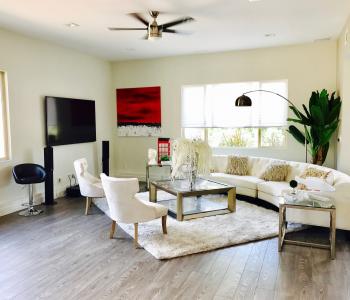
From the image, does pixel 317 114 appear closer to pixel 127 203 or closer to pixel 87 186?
pixel 127 203

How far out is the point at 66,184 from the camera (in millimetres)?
6617

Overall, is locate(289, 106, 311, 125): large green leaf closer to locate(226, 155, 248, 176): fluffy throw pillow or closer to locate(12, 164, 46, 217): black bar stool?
locate(226, 155, 248, 176): fluffy throw pillow

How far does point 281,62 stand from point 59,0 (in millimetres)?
4443

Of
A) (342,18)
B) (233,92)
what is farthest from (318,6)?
(233,92)

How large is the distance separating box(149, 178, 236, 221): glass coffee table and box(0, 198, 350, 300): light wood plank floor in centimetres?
81

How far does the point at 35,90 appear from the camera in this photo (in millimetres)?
5781

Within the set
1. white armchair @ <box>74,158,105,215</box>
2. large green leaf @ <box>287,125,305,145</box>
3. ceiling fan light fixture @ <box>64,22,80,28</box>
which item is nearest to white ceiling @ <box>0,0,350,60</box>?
ceiling fan light fixture @ <box>64,22,80,28</box>

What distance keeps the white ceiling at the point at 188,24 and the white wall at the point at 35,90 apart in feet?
1.08

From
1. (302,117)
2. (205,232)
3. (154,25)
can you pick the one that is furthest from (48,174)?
(302,117)

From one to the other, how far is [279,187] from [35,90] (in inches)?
180

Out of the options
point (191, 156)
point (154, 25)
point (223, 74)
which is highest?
point (154, 25)

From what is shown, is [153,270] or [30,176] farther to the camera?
[30,176]

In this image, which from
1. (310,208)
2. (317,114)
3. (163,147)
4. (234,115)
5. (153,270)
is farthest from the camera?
(163,147)

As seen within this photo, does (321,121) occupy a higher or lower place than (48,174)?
higher
